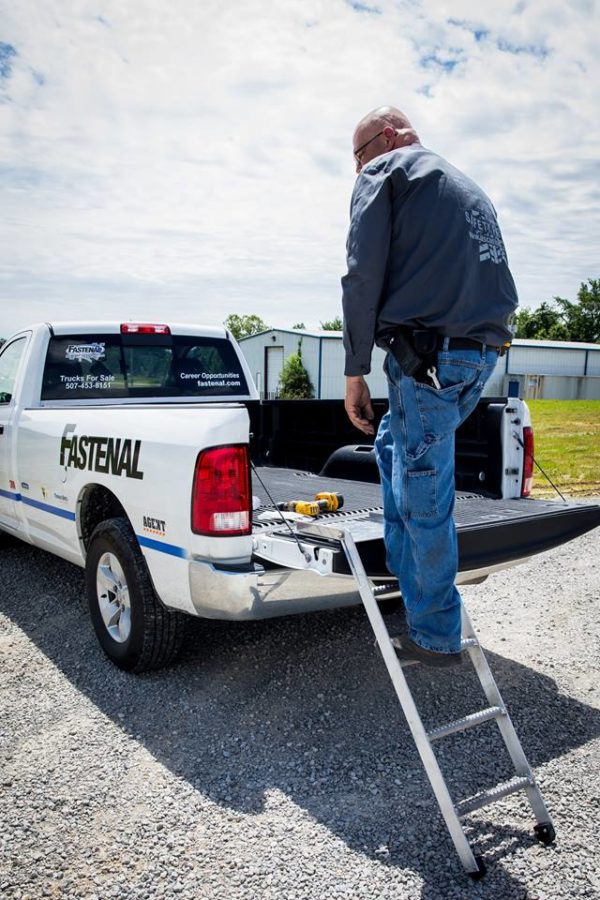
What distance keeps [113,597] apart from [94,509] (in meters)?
0.55

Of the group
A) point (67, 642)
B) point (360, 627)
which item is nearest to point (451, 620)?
point (360, 627)

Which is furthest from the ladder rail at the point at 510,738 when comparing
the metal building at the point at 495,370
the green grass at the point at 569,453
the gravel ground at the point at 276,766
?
the metal building at the point at 495,370

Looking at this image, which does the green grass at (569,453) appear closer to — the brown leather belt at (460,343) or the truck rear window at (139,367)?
the truck rear window at (139,367)

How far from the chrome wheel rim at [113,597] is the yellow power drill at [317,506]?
93 cm

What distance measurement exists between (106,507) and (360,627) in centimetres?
175

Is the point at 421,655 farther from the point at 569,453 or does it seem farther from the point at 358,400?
the point at 569,453

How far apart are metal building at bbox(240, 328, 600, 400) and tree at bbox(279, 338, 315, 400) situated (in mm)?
376

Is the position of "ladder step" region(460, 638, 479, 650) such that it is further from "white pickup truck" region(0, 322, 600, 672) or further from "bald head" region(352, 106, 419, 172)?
"bald head" region(352, 106, 419, 172)

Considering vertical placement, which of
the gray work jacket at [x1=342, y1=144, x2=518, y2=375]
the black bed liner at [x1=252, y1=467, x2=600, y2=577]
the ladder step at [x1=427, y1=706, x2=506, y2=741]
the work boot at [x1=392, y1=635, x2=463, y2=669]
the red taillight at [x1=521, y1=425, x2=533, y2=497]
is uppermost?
the gray work jacket at [x1=342, y1=144, x2=518, y2=375]

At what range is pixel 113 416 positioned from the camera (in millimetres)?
3953

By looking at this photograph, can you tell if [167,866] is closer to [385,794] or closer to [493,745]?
[385,794]

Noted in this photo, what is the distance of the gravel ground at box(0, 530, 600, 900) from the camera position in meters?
2.47

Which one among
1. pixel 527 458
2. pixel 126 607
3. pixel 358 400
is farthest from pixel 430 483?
pixel 126 607

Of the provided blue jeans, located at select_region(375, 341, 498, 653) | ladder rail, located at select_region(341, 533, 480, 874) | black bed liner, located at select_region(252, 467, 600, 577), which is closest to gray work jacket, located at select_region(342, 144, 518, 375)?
blue jeans, located at select_region(375, 341, 498, 653)
